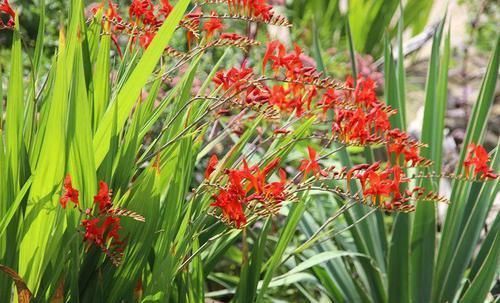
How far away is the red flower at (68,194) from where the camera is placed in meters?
2.24

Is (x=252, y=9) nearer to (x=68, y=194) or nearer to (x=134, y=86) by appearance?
(x=134, y=86)

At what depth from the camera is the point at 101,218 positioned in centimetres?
237

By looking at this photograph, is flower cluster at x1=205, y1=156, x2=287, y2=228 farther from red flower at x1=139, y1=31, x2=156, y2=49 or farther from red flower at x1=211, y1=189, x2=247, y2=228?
red flower at x1=139, y1=31, x2=156, y2=49

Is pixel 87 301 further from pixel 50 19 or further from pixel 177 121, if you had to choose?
pixel 50 19

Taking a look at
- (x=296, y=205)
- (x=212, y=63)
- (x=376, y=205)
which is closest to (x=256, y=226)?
(x=212, y=63)

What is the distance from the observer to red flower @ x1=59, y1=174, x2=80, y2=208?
2.24 meters

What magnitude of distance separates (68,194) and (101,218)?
0.51ft

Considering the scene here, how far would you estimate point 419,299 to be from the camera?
329cm

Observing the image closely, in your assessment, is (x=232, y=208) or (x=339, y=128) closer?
(x=232, y=208)

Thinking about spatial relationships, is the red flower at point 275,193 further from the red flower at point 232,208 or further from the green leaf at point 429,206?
the green leaf at point 429,206

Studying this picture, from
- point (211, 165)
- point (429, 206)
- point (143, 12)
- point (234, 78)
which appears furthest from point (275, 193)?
point (429, 206)

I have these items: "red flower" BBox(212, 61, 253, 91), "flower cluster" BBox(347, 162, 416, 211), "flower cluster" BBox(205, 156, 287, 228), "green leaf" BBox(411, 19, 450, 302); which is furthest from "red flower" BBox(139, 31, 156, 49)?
"green leaf" BBox(411, 19, 450, 302)

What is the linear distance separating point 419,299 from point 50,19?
291cm

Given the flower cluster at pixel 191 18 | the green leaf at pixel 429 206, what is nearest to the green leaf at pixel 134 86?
the flower cluster at pixel 191 18
